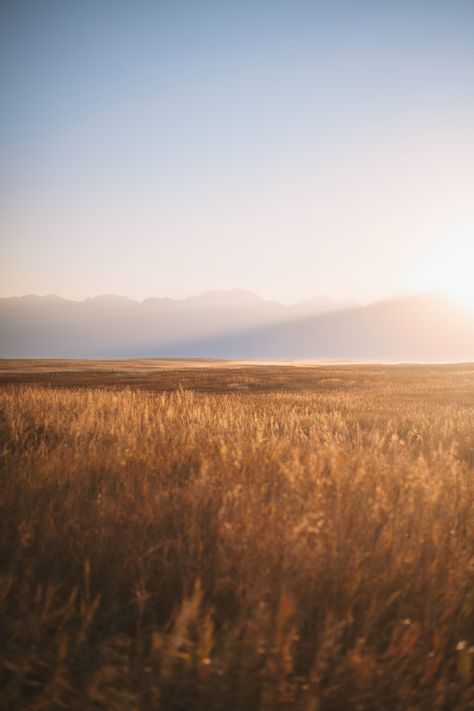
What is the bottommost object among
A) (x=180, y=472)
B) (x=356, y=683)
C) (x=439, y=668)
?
(x=439, y=668)

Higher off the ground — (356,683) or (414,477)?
(414,477)

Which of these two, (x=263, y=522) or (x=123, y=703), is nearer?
(x=123, y=703)

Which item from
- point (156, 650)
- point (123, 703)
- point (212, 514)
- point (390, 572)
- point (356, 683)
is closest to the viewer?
point (123, 703)

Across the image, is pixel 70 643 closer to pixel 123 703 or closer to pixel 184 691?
pixel 123 703

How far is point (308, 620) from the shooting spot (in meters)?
2.22

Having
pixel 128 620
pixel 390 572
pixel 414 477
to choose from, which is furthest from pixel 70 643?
pixel 414 477

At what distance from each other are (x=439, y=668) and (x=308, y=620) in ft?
2.29

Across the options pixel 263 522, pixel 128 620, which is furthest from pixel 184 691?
pixel 263 522

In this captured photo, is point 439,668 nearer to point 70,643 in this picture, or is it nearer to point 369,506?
point 369,506

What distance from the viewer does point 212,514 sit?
3037 millimetres

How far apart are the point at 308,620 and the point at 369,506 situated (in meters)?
1.18

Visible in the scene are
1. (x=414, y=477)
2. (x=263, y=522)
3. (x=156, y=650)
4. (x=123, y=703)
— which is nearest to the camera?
(x=123, y=703)

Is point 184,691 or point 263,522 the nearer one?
point 184,691

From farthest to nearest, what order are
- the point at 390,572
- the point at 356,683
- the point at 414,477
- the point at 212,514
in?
A: the point at 414,477, the point at 212,514, the point at 390,572, the point at 356,683
